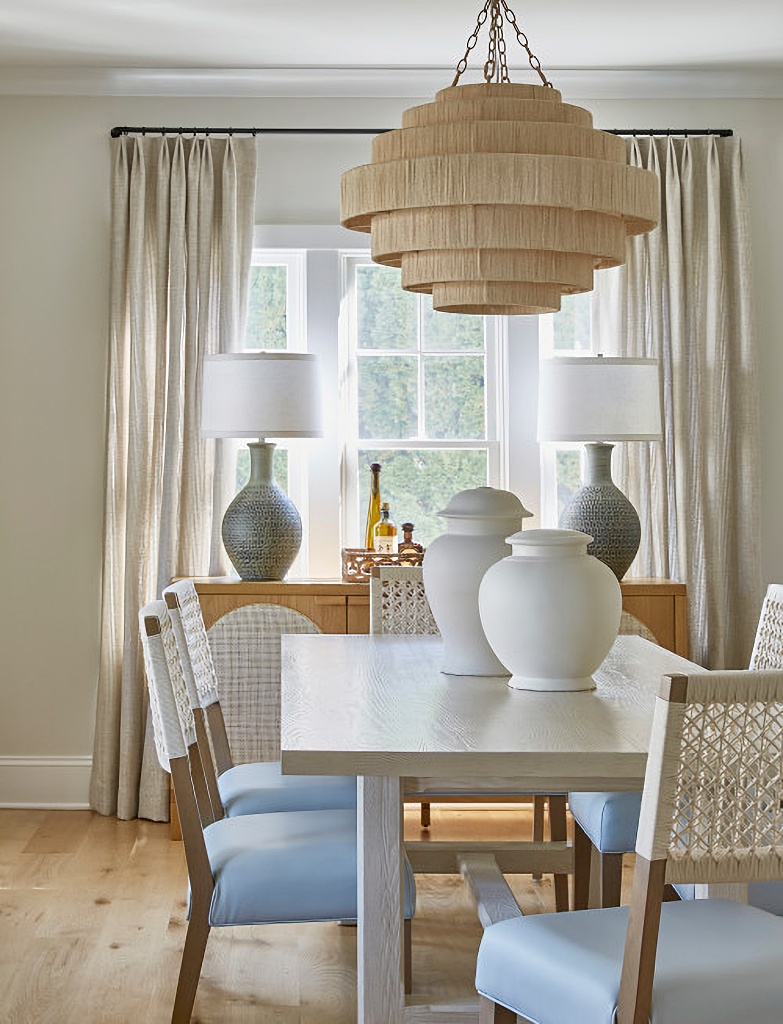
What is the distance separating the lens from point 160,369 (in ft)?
15.9

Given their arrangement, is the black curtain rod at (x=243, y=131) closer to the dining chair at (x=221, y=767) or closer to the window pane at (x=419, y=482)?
the window pane at (x=419, y=482)

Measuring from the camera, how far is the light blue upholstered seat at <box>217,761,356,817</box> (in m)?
3.11

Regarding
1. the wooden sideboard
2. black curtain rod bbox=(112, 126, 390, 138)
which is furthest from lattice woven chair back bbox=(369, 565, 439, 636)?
black curtain rod bbox=(112, 126, 390, 138)

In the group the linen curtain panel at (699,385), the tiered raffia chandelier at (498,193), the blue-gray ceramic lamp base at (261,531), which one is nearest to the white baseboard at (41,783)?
the blue-gray ceramic lamp base at (261,531)

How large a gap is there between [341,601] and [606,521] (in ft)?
3.29

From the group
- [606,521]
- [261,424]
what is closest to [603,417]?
[606,521]

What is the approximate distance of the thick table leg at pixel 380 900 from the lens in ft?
7.48

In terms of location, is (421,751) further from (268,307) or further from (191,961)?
(268,307)

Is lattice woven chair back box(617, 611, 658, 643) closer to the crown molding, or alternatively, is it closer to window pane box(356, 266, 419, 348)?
window pane box(356, 266, 419, 348)

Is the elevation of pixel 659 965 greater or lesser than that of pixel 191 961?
greater

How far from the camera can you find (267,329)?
5.10 meters

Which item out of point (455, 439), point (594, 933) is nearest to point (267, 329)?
point (455, 439)

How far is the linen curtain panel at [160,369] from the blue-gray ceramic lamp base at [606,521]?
1.34m

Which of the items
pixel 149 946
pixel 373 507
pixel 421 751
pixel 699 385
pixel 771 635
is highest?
pixel 699 385
